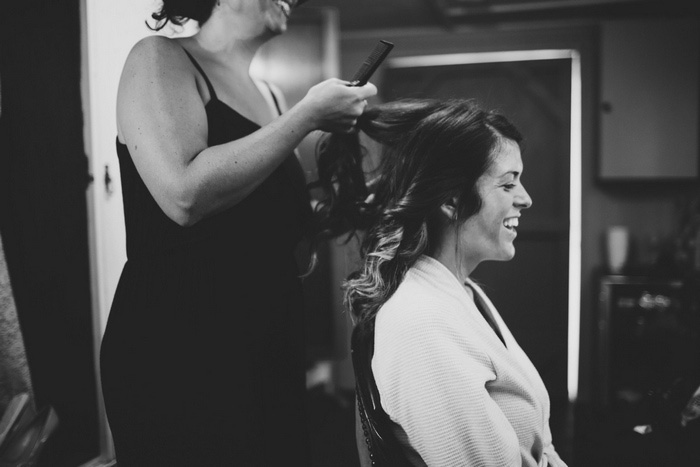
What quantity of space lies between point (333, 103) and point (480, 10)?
3.23 meters

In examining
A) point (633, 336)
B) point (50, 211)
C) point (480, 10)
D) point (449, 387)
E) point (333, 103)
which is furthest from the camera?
point (480, 10)

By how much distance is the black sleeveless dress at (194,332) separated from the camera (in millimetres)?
1187

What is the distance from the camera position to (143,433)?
1.19 m

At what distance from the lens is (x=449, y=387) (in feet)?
3.50

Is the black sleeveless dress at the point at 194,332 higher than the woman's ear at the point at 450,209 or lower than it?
lower

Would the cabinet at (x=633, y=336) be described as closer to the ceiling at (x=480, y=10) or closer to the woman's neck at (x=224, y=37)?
the ceiling at (x=480, y=10)

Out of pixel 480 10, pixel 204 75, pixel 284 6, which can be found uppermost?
pixel 480 10

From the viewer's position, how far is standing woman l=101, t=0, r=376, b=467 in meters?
1.10

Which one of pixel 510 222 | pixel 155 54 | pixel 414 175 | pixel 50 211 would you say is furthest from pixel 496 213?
pixel 50 211

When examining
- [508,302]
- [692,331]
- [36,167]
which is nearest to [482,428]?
[36,167]

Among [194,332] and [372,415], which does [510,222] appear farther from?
[194,332]

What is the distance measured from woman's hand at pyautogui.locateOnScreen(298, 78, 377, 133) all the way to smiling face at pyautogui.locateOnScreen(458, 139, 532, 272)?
0.34m

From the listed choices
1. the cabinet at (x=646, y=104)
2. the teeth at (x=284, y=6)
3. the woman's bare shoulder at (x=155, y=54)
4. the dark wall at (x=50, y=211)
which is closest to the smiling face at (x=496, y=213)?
the teeth at (x=284, y=6)

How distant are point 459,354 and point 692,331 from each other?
2.33 m
